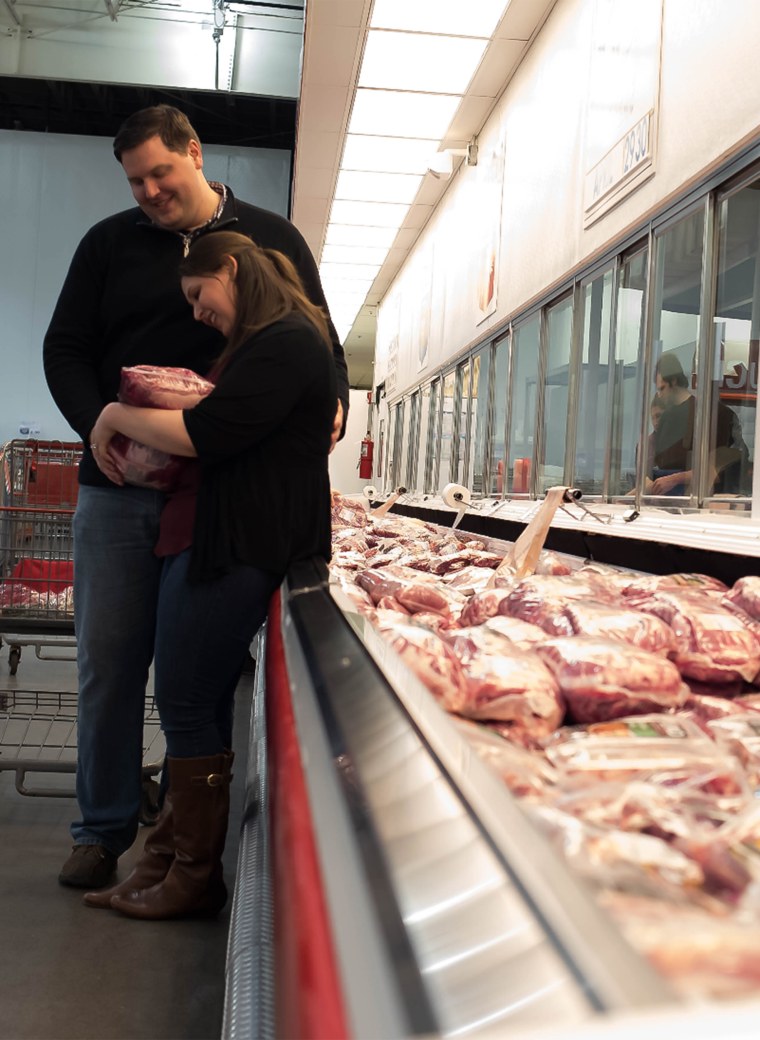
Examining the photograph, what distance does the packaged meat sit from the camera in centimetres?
195

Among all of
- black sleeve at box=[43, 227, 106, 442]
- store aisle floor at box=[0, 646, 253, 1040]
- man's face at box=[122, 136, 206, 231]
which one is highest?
man's face at box=[122, 136, 206, 231]

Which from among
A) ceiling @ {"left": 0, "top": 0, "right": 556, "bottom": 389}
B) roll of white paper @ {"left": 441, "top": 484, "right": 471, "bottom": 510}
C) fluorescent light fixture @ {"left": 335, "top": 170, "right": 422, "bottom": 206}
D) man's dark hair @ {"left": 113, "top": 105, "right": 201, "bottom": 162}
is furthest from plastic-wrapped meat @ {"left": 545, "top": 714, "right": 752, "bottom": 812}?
ceiling @ {"left": 0, "top": 0, "right": 556, "bottom": 389}

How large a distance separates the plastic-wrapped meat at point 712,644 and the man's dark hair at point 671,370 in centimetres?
297

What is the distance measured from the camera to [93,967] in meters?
2.18

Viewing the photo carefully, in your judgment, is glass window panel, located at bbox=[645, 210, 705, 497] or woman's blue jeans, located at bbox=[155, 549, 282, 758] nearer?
woman's blue jeans, located at bbox=[155, 549, 282, 758]

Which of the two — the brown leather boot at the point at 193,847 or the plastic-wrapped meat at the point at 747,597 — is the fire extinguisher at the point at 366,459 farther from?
the plastic-wrapped meat at the point at 747,597

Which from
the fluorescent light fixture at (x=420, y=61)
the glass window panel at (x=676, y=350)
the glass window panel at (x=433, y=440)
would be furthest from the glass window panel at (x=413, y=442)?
the glass window panel at (x=676, y=350)

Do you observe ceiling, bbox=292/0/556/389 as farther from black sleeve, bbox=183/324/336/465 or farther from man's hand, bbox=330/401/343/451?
black sleeve, bbox=183/324/336/465

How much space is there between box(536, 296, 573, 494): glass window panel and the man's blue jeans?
4.29 meters

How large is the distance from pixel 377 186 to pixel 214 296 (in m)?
8.65

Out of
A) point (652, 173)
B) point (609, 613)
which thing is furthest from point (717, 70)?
point (609, 613)

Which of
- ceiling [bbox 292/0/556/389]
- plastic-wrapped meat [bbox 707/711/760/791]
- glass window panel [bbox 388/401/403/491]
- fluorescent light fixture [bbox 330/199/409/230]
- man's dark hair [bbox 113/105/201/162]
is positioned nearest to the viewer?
plastic-wrapped meat [bbox 707/711/760/791]

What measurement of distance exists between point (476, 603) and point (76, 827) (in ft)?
4.16

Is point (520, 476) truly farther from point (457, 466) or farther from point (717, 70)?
point (717, 70)
